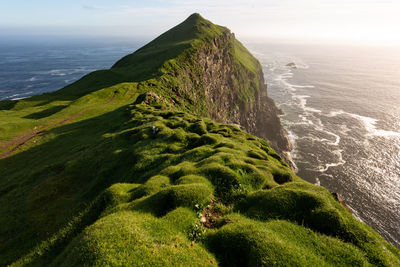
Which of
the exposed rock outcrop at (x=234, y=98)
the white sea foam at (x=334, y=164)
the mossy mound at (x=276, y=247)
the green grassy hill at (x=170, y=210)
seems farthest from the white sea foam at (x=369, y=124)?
the mossy mound at (x=276, y=247)

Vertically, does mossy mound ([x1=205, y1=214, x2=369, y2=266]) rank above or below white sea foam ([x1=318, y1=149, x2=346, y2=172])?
above

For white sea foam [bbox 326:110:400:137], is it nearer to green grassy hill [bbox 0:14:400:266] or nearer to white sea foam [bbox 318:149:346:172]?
white sea foam [bbox 318:149:346:172]

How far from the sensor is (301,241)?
431 inches

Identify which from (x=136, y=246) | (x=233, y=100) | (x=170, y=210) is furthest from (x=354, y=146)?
(x=136, y=246)

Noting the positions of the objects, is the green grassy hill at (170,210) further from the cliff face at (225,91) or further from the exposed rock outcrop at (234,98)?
the exposed rock outcrop at (234,98)

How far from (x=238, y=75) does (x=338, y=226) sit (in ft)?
477

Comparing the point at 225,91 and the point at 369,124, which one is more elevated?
the point at 225,91

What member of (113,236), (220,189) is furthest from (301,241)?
(113,236)

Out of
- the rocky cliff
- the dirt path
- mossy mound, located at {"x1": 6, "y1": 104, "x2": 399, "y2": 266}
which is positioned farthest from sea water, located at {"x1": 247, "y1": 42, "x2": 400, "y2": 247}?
the dirt path

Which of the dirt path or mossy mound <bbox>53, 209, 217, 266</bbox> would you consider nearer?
mossy mound <bbox>53, 209, 217, 266</bbox>

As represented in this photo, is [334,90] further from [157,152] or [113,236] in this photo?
[113,236]

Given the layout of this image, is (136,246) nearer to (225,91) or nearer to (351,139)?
(225,91)

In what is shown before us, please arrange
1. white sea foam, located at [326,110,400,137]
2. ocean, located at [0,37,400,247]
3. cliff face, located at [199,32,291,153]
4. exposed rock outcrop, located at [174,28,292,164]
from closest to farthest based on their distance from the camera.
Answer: ocean, located at [0,37,400,247] → exposed rock outcrop, located at [174,28,292,164] → white sea foam, located at [326,110,400,137] → cliff face, located at [199,32,291,153]

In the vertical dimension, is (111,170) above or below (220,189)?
below
